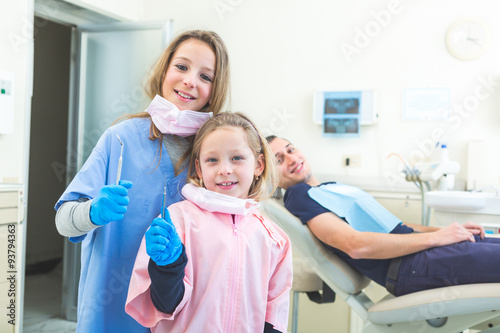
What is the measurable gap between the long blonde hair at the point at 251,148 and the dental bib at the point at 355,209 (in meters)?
0.57

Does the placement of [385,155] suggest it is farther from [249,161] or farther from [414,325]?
[249,161]

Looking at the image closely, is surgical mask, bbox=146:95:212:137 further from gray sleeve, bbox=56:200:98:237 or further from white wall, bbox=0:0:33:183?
white wall, bbox=0:0:33:183

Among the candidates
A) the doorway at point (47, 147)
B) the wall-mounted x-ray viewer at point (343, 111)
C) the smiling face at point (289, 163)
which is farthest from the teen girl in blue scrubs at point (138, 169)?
the doorway at point (47, 147)

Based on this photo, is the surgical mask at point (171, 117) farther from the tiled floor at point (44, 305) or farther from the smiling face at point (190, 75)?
the tiled floor at point (44, 305)

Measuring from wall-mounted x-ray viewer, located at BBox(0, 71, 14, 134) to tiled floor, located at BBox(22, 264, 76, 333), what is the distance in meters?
1.26

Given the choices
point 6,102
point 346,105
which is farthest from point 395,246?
point 6,102

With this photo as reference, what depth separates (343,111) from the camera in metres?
3.00

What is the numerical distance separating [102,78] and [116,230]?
240 cm

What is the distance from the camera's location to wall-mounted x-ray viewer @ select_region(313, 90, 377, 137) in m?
2.96

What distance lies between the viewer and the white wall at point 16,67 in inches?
97.4

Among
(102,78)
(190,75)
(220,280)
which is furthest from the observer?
(102,78)

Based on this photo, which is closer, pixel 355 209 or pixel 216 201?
pixel 216 201

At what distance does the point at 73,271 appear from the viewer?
3.12m

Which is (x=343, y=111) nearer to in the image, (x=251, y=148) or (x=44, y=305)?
(x=251, y=148)
